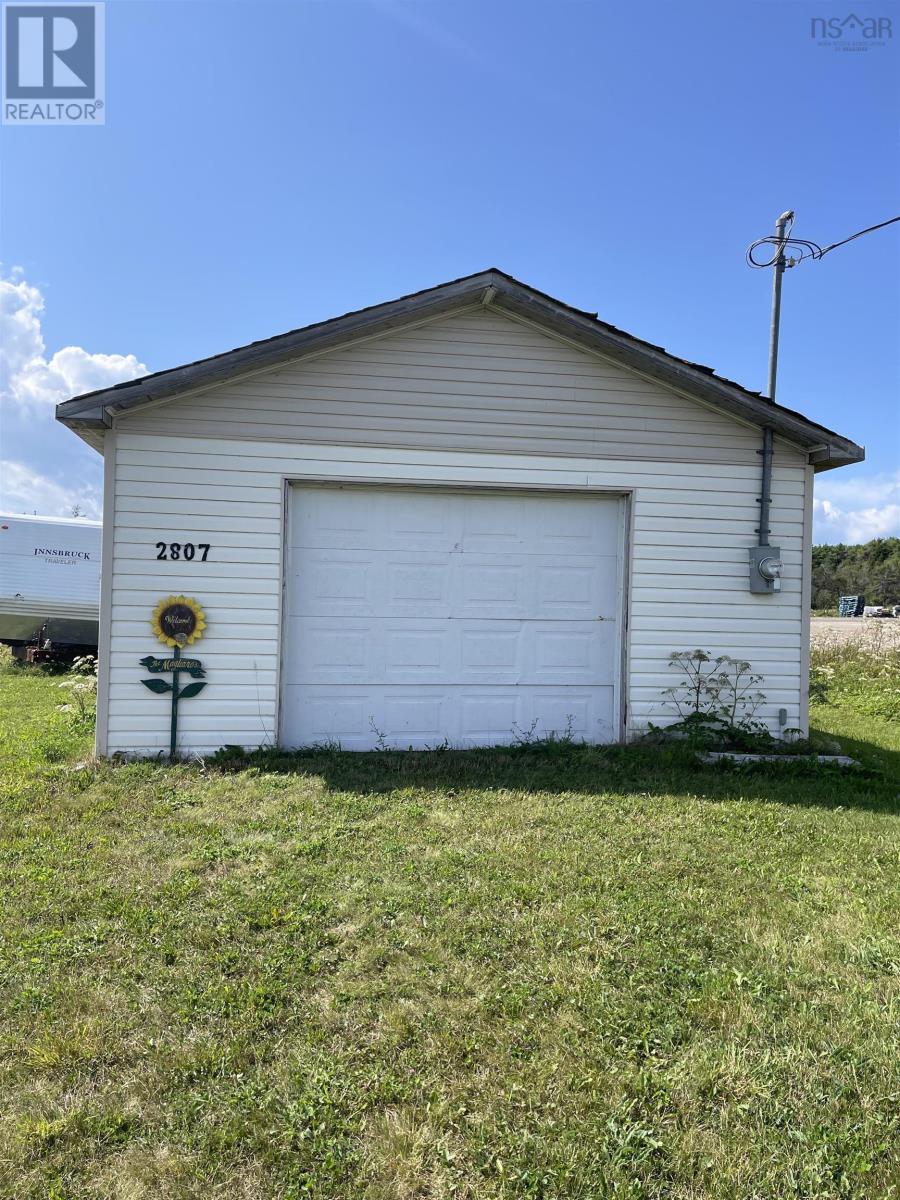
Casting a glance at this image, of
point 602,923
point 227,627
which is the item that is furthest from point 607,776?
point 227,627

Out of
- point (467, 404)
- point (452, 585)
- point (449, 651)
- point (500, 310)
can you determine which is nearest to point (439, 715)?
point (449, 651)

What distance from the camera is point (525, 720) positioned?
21.7ft

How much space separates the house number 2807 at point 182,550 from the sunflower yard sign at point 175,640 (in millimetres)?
346

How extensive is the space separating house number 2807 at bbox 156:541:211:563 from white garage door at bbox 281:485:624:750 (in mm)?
751

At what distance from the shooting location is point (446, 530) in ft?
21.4

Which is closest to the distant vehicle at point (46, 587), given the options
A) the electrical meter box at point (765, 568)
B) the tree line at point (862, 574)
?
the electrical meter box at point (765, 568)

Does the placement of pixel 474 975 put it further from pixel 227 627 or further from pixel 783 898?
pixel 227 627

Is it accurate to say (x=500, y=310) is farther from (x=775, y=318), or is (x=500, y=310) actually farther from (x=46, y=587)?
(x=46, y=587)

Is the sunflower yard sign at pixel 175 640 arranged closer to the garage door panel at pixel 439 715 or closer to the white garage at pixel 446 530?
the white garage at pixel 446 530

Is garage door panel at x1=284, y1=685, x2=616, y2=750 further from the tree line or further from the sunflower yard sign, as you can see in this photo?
the tree line

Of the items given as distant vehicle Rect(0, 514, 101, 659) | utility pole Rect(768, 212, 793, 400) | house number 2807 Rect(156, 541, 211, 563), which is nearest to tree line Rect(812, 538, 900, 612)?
utility pole Rect(768, 212, 793, 400)

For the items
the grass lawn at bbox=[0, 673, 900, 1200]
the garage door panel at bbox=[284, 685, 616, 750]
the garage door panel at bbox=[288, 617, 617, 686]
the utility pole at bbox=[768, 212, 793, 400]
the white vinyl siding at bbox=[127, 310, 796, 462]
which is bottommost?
the grass lawn at bbox=[0, 673, 900, 1200]

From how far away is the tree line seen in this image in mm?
64562

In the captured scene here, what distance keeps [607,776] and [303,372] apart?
4314mm
